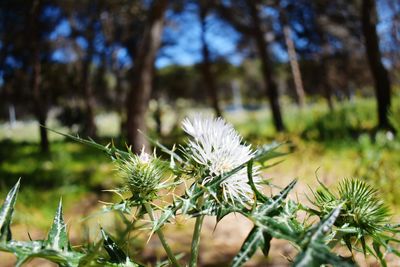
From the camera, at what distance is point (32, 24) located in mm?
10094

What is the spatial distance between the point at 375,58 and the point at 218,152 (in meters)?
8.27

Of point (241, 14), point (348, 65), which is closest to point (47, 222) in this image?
point (241, 14)

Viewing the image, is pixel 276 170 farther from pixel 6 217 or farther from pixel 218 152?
pixel 6 217

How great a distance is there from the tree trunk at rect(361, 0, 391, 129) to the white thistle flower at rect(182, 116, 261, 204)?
779 centimetres

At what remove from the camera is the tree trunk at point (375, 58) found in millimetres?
7828

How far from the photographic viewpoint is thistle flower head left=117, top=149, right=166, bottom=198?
82 cm

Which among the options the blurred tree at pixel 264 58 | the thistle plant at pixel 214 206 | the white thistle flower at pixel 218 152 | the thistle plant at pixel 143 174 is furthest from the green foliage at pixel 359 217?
the blurred tree at pixel 264 58

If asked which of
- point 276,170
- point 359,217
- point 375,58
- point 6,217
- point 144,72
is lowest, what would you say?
point 276,170

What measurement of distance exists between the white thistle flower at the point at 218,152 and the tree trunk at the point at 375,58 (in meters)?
7.79

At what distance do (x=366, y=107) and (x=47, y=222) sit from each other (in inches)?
340

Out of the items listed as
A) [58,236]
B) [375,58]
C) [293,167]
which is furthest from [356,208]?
[375,58]

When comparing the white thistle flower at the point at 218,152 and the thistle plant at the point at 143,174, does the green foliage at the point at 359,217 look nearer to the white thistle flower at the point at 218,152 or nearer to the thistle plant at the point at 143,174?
the white thistle flower at the point at 218,152

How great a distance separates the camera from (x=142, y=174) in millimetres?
833

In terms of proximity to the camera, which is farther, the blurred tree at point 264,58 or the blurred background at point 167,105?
the blurred tree at point 264,58
